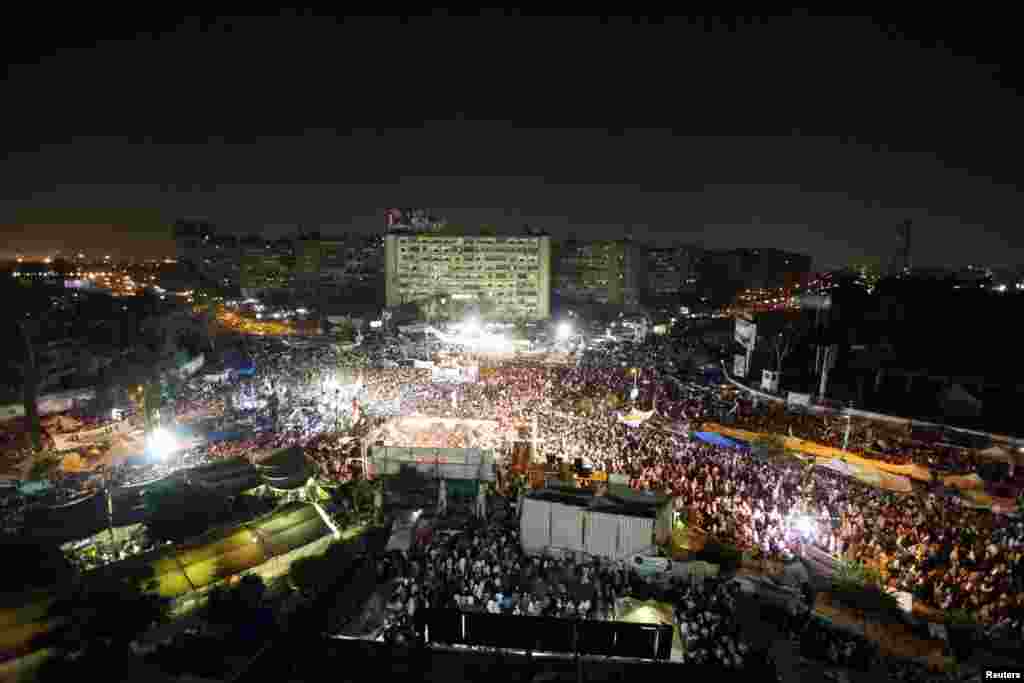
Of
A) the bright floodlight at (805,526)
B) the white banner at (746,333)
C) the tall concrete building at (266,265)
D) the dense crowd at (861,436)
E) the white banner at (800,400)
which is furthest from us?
the tall concrete building at (266,265)

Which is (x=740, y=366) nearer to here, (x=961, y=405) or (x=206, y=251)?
(x=961, y=405)

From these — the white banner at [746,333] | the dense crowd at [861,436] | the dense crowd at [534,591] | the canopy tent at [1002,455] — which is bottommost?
the dense crowd at [534,591]

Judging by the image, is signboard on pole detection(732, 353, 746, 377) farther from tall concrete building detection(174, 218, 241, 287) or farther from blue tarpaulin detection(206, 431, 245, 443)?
tall concrete building detection(174, 218, 241, 287)

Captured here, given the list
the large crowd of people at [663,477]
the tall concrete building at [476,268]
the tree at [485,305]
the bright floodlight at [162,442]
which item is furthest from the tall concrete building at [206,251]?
the bright floodlight at [162,442]

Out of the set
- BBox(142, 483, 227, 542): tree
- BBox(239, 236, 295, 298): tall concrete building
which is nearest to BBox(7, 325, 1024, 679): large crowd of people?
BBox(142, 483, 227, 542): tree

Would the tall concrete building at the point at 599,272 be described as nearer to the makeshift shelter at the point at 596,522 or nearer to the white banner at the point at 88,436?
the white banner at the point at 88,436

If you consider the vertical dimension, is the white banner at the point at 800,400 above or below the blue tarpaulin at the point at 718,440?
above

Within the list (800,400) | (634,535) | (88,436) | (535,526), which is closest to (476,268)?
(800,400)
